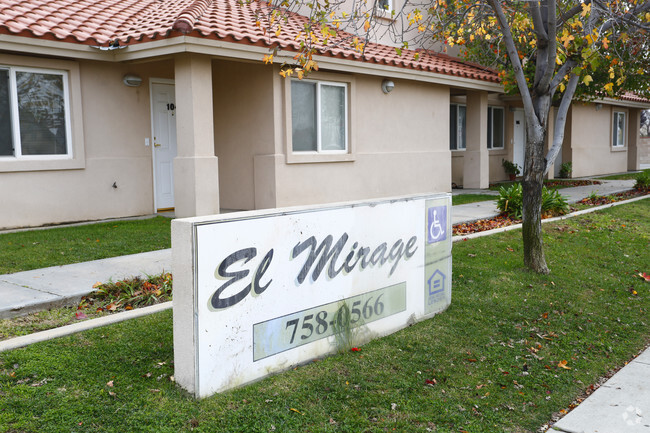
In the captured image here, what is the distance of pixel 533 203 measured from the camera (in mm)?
7145

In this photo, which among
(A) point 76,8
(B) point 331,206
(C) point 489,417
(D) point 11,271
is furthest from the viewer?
(A) point 76,8

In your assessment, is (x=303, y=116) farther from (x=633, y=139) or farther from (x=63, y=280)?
(x=633, y=139)

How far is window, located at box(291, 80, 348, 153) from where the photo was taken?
1205 cm

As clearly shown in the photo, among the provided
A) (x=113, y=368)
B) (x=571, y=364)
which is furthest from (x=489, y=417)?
(x=113, y=368)

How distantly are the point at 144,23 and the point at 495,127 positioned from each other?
44.0ft

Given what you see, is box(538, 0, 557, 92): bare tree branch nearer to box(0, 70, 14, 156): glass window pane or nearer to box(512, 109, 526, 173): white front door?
box(0, 70, 14, 156): glass window pane

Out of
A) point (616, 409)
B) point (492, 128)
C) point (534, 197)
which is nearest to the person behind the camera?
point (616, 409)

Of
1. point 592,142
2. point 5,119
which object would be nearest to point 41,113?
point 5,119

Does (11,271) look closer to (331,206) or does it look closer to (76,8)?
(331,206)

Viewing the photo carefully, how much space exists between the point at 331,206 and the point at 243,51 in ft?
21.1

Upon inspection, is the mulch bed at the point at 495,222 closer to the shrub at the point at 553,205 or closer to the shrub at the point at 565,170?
the shrub at the point at 553,205

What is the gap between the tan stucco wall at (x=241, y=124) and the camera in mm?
11531

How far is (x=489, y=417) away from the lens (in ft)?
13.0

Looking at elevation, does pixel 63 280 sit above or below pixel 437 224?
below
